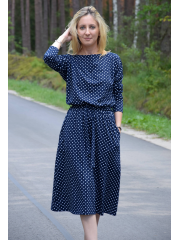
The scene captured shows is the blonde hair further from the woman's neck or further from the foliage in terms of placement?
the foliage

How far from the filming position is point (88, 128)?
3.51 meters

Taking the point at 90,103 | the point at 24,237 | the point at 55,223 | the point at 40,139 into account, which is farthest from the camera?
the point at 40,139

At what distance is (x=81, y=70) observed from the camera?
11.7 feet

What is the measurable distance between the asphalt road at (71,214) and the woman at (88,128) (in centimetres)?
91

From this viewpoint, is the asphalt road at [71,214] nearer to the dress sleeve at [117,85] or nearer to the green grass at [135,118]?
the green grass at [135,118]

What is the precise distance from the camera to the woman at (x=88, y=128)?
3.46 m

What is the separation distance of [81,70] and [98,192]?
99 centimetres

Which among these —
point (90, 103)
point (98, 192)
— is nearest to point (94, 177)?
point (98, 192)

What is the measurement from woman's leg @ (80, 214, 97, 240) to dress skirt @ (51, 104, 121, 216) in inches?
2.1

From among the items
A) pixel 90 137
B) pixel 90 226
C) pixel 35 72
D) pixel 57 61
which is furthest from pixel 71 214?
pixel 35 72

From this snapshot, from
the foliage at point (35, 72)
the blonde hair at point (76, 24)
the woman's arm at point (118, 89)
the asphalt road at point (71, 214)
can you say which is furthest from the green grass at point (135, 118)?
the blonde hair at point (76, 24)

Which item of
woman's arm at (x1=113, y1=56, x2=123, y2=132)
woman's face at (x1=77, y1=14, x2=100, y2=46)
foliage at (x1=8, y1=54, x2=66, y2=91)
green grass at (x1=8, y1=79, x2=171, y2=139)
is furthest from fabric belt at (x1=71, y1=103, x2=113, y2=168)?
foliage at (x1=8, y1=54, x2=66, y2=91)
